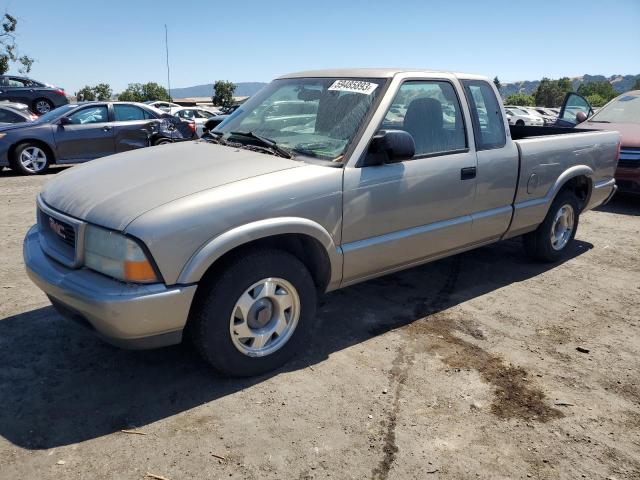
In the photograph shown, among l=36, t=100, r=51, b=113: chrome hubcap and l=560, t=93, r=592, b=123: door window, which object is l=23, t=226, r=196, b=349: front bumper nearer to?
l=560, t=93, r=592, b=123: door window

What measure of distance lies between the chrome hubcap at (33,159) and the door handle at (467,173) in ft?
29.9

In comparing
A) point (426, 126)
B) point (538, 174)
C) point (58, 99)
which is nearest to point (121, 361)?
point (426, 126)

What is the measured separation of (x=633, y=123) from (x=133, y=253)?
29.4 ft

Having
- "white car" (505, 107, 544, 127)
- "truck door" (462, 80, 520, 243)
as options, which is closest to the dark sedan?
"truck door" (462, 80, 520, 243)

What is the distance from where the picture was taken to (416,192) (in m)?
3.76

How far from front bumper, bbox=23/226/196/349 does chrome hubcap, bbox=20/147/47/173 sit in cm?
858

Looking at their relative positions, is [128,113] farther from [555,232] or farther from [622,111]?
[622,111]

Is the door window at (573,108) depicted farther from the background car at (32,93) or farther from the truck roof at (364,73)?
the background car at (32,93)

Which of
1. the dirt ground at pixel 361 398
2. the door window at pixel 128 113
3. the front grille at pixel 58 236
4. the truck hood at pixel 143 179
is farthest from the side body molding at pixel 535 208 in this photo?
the door window at pixel 128 113

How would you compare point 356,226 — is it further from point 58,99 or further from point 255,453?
point 58,99

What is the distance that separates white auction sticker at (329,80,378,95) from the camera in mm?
3703

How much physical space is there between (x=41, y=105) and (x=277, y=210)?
20561mm

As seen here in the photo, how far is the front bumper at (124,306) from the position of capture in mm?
2643

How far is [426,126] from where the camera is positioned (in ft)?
13.0
